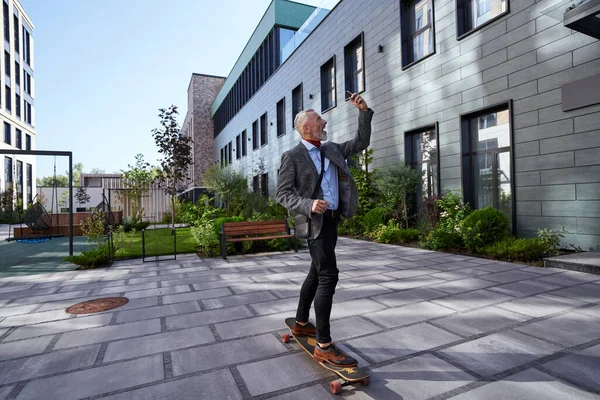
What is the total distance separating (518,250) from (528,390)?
4593mm

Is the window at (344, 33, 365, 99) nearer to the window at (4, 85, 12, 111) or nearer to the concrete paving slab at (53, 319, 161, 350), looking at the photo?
the concrete paving slab at (53, 319, 161, 350)

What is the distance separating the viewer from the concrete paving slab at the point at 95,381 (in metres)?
2.14

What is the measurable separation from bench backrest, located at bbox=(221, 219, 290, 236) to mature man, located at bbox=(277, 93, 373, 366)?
5.18 meters

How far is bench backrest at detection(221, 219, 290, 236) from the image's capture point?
768 centimetres

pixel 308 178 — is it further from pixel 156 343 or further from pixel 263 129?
pixel 263 129

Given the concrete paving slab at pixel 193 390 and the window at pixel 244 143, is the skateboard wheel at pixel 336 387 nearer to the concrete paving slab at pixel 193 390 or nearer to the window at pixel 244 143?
the concrete paving slab at pixel 193 390

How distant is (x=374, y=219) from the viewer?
10125 millimetres

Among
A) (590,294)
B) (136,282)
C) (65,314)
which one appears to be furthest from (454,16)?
(65,314)

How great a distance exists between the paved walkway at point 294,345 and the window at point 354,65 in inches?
363

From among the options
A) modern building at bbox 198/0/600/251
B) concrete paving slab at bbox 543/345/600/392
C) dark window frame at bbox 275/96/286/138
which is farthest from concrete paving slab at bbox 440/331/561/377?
dark window frame at bbox 275/96/286/138

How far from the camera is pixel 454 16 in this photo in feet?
28.7

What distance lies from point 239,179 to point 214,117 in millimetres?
21644

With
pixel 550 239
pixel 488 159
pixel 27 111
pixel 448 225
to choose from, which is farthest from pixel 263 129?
pixel 27 111

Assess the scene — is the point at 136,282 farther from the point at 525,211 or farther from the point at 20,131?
the point at 20,131
